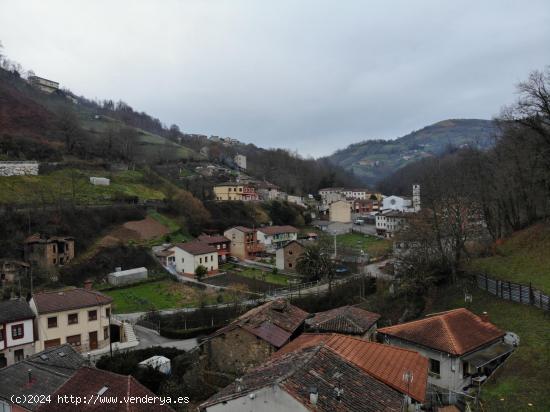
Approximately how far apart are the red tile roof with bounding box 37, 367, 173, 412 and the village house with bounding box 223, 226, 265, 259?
36098mm

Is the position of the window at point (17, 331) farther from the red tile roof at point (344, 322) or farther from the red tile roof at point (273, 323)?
the red tile roof at point (344, 322)

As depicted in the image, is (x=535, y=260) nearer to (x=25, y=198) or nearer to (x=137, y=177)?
(x=25, y=198)

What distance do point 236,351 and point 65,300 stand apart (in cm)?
1344

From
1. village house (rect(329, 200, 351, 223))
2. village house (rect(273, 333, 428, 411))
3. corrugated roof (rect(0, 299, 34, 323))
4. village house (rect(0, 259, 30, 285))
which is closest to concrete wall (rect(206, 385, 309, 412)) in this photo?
village house (rect(273, 333, 428, 411))

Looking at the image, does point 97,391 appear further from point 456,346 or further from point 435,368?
point 456,346

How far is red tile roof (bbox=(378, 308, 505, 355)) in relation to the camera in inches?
595

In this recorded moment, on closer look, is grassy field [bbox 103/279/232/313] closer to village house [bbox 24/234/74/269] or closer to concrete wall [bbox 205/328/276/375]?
village house [bbox 24/234/74/269]

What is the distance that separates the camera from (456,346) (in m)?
14.9

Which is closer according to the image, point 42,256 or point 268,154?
point 42,256

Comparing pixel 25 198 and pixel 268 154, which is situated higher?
pixel 268 154

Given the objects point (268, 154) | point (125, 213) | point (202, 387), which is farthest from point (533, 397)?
point (268, 154)

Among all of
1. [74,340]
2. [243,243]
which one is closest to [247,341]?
[74,340]

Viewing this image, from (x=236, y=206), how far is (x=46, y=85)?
287 feet

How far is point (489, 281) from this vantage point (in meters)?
21.0
